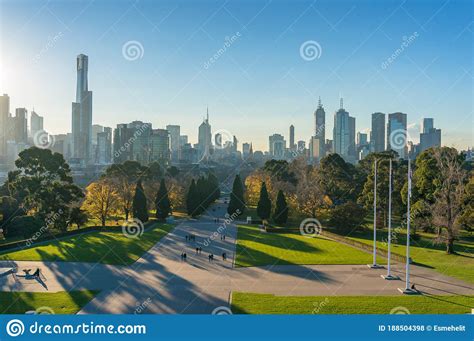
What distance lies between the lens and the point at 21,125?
491 ft

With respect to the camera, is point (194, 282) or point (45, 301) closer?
point (45, 301)

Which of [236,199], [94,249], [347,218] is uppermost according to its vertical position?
[236,199]

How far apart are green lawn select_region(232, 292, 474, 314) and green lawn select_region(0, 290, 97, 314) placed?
26.7 ft

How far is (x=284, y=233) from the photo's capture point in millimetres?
→ 48688

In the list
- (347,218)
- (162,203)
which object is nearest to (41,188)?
(162,203)

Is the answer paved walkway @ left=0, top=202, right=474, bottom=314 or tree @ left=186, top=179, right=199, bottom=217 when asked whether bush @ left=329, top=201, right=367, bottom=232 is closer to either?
paved walkway @ left=0, top=202, right=474, bottom=314

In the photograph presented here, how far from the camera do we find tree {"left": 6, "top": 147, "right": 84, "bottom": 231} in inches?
1620

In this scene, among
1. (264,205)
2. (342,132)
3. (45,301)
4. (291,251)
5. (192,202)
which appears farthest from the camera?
(342,132)

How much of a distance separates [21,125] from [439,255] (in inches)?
5994

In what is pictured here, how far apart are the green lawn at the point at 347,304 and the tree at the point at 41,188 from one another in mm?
27051

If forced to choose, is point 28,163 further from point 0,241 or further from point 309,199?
point 309,199

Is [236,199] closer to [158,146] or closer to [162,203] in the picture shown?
[162,203]

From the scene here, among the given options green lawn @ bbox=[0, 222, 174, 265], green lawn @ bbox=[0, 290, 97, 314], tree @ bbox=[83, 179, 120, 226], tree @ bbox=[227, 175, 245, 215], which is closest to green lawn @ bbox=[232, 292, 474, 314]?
green lawn @ bbox=[0, 290, 97, 314]

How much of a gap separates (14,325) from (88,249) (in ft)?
79.0
